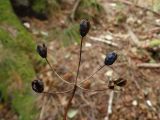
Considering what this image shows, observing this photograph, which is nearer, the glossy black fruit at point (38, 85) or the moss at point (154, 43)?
the glossy black fruit at point (38, 85)

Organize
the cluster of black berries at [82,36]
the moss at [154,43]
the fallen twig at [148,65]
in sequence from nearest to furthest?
the cluster of black berries at [82,36] < the fallen twig at [148,65] < the moss at [154,43]

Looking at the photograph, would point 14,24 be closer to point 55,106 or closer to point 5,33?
point 5,33

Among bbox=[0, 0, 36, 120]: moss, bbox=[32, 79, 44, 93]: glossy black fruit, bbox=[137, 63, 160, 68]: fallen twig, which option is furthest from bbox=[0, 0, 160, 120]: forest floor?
bbox=[32, 79, 44, 93]: glossy black fruit

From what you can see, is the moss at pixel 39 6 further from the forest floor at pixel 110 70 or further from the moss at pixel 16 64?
the moss at pixel 16 64

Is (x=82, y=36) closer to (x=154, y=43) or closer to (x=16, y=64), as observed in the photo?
(x=16, y=64)

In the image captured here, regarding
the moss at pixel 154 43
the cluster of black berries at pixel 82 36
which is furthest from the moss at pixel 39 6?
the cluster of black berries at pixel 82 36
